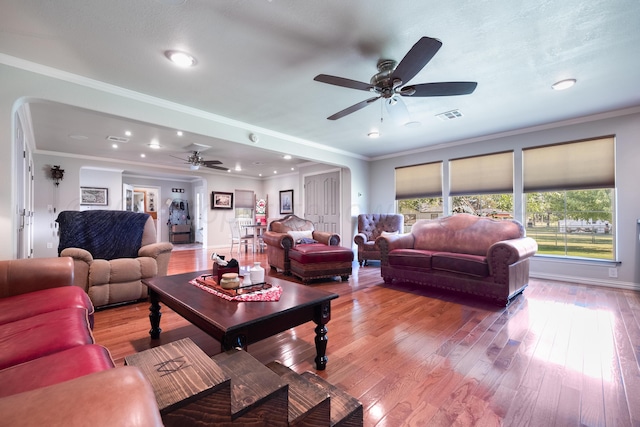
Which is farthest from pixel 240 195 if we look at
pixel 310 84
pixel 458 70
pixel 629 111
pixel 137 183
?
pixel 629 111

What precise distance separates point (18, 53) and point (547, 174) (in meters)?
6.56

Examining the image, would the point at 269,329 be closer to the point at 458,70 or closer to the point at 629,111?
the point at 458,70

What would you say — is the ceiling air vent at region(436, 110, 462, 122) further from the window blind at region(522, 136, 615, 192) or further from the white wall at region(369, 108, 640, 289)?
the window blind at region(522, 136, 615, 192)

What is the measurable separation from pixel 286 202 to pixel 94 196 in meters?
4.95

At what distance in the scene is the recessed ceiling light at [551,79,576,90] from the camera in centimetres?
293

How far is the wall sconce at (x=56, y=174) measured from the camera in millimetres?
5707

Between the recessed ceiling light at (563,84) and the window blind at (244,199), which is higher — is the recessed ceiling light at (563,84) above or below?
above

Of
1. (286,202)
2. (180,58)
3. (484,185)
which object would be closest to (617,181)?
(484,185)

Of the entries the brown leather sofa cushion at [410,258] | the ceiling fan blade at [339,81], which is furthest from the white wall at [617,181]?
the ceiling fan blade at [339,81]

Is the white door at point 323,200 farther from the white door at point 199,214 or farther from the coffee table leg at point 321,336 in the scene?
the coffee table leg at point 321,336

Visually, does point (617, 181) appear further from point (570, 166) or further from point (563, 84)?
point (563, 84)

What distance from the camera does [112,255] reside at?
10.7ft

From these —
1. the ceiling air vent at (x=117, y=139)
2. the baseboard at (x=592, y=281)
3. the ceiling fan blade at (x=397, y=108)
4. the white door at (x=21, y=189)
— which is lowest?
the baseboard at (x=592, y=281)

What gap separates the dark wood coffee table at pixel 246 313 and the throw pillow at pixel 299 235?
2574mm
